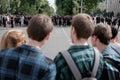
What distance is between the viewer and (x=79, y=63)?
3910 millimetres

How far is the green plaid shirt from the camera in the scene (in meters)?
3.88

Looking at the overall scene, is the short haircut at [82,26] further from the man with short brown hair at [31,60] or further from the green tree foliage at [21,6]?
the green tree foliage at [21,6]

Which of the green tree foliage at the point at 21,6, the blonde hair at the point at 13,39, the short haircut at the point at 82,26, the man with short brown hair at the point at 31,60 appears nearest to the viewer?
the man with short brown hair at the point at 31,60

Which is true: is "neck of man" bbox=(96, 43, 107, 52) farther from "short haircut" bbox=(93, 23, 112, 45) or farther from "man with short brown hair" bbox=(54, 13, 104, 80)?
"man with short brown hair" bbox=(54, 13, 104, 80)

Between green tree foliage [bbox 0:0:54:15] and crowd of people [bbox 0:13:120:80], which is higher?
crowd of people [bbox 0:13:120:80]

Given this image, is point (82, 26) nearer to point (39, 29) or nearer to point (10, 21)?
point (39, 29)

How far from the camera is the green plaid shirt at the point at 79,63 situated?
3.88 m

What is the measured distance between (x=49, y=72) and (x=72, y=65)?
24cm

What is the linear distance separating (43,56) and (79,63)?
342 millimetres

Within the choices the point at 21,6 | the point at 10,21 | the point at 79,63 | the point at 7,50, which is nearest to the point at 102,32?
the point at 79,63

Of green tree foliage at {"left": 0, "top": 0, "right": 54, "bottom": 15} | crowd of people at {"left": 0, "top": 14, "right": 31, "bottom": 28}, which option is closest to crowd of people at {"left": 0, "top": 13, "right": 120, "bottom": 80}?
crowd of people at {"left": 0, "top": 14, "right": 31, "bottom": 28}

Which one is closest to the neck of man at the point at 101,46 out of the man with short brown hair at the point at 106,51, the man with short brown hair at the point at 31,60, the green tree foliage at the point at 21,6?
the man with short brown hair at the point at 106,51

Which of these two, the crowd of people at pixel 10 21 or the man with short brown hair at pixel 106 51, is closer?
the man with short brown hair at pixel 106 51

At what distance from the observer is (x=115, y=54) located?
4551mm
